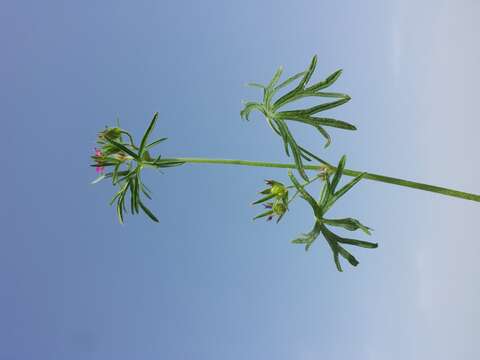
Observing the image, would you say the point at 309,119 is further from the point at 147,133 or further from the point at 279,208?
the point at 147,133

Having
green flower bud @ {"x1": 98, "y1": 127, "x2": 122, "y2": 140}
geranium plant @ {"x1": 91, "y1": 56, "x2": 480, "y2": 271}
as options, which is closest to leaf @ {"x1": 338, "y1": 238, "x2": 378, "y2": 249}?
geranium plant @ {"x1": 91, "y1": 56, "x2": 480, "y2": 271}

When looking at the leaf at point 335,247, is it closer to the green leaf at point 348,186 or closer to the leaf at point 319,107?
the green leaf at point 348,186

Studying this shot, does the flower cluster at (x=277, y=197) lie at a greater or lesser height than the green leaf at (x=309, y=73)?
lesser

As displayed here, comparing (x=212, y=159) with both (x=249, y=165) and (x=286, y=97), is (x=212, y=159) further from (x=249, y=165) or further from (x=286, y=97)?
(x=286, y=97)

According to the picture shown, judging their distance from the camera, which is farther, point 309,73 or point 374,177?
point 309,73

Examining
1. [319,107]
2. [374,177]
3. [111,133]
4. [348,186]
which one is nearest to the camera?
[374,177]

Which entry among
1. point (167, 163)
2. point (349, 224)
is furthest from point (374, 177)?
point (167, 163)

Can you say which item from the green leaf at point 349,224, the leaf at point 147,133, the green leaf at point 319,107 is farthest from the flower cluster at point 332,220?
the leaf at point 147,133

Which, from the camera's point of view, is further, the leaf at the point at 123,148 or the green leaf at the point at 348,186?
the leaf at the point at 123,148

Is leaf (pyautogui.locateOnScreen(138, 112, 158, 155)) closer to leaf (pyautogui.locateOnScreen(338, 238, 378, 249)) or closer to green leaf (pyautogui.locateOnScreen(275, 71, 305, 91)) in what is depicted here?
green leaf (pyautogui.locateOnScreen(275, 71, 305, 91))

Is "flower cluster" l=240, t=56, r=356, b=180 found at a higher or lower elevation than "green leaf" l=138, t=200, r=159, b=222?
higher

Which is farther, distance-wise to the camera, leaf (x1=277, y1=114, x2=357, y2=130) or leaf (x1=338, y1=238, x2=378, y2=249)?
leaf (x1=277, y1=114, x2=357, y2=130)

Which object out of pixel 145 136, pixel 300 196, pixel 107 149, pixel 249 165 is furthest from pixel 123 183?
pixel 300 196

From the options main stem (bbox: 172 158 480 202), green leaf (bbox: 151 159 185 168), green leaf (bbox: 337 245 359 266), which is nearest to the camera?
main stem (bbox: 172 158 480 202)
